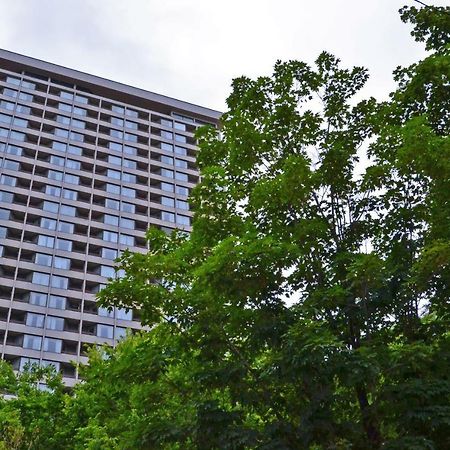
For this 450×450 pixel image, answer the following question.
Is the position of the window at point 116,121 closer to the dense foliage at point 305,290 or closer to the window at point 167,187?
the window at point 167,187

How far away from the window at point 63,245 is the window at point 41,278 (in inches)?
174

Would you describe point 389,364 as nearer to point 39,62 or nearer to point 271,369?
point 271,369

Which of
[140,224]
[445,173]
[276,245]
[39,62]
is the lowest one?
[276,245]

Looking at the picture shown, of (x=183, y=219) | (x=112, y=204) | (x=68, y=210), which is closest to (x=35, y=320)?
(x=68, y=210)

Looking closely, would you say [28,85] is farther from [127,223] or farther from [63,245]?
[63,245]

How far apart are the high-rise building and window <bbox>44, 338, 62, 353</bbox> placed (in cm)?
11

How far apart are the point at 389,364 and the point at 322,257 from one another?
8.25ft

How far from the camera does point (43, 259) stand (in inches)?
2726

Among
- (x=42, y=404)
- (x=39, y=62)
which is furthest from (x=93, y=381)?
(x=39, y=62)

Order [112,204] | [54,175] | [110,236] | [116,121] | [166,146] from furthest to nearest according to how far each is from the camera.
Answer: [166,146]
[116,121]
[112,204]
[54,175]
[110,236]

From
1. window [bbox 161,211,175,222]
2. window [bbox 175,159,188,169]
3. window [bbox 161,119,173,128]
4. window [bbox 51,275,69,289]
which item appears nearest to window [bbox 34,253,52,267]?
window [bbox 51,275,69,289]

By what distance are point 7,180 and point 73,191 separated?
27.2 feet

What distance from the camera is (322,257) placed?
32.5ft

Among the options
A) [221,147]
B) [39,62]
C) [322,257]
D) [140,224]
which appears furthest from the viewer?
[39,62]
